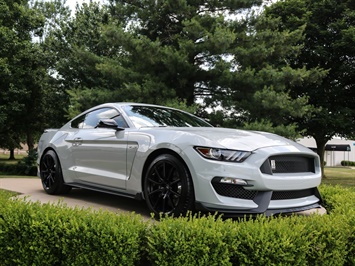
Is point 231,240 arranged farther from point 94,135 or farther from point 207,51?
point 207,51

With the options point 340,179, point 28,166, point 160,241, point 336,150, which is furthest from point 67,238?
point 336,150

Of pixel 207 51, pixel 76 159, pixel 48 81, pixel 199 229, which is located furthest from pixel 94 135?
pixel 48 81

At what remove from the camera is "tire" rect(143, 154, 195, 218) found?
3785mm

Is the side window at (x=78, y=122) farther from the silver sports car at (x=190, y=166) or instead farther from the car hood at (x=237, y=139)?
the car hood at (x=237, y=139)

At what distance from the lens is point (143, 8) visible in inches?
694

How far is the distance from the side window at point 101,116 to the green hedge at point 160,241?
1864 mm

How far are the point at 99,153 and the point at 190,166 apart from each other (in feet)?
5.42

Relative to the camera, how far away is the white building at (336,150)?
192 ft

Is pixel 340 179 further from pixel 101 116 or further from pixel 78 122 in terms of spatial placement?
pixel 101 116

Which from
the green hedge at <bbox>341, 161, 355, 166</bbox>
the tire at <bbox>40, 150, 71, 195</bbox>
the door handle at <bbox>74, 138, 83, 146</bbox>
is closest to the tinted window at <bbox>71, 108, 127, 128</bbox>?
the door handle at <bbox>74, 138, 83, 146</bbox>

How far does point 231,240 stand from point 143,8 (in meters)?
16.3

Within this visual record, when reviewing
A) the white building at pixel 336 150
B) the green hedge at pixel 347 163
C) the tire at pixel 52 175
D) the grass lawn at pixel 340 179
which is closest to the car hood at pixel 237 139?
the tire at pixel 52 175

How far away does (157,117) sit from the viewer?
5.14 metres

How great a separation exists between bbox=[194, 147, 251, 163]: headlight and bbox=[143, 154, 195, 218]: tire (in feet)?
0.89
